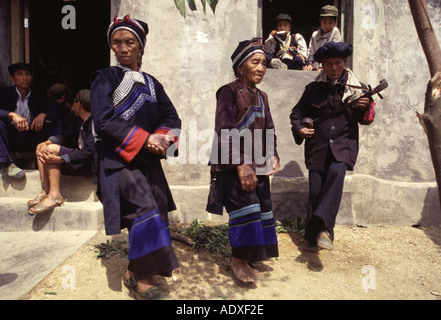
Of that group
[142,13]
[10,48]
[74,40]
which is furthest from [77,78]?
[142,13]

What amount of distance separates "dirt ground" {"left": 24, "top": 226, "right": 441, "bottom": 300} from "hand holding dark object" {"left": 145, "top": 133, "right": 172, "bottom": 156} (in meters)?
1.19

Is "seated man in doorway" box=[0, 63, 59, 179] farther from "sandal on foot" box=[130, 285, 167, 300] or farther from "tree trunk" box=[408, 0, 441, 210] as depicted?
"tree trunk" box=[408, 0, 441, 210]

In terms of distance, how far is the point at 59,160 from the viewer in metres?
4.27

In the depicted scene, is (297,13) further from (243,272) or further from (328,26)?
(243,272)

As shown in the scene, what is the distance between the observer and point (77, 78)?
380 inches

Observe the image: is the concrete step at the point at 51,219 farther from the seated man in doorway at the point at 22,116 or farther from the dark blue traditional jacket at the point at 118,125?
the dark blue traditional jacket at the point at 118,125

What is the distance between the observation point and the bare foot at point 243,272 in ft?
10.0

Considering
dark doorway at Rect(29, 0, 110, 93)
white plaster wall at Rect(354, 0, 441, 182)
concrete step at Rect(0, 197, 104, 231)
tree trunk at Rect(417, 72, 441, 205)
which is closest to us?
tree trunk at Rect(417, 72, 441, 205)

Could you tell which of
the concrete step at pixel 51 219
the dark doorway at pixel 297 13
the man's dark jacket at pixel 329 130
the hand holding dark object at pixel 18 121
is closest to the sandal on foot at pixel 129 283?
the concrete step at pixel 51 219

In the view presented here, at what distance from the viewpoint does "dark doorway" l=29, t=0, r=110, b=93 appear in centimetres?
786

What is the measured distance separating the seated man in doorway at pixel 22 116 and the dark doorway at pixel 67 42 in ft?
8.31

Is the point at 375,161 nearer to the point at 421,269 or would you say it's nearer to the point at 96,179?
the point at 421,269

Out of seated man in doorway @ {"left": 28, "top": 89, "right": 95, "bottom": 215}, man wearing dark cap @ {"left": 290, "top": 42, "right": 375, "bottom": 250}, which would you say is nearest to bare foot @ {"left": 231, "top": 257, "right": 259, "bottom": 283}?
man wearing dark cap @ {"left": 290, "top": 42, "right": 375, "bottom": 250}

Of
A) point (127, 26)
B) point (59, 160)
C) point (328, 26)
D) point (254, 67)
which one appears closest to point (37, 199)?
point (59, 160)
